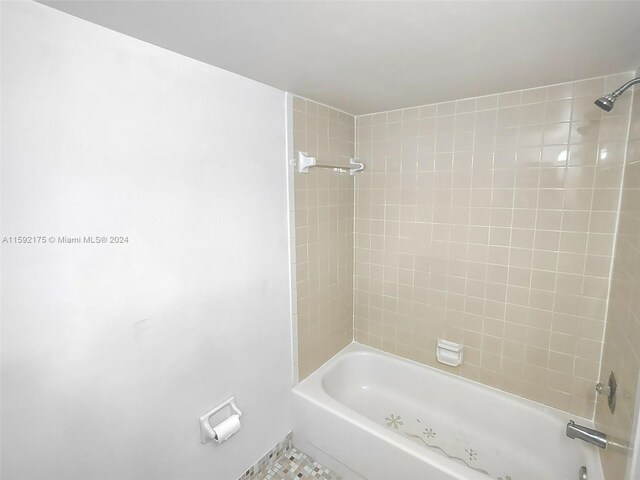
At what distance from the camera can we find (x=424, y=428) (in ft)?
6.64

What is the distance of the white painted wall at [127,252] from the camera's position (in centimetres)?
89

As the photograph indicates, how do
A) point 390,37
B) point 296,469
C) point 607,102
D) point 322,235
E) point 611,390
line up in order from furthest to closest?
1. point 322,235
2. point 296,469
3. point 611,390
4. point 607,102
5. point 390,37

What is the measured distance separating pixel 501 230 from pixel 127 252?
1871 mm

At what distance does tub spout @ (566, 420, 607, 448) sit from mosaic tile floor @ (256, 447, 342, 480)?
47.5 inches

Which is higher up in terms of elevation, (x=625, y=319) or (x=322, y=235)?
(x=322, y=235)

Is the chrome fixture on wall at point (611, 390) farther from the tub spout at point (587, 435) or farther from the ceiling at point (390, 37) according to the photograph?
the ceiling at point (390, 37)

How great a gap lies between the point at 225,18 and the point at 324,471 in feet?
7.18

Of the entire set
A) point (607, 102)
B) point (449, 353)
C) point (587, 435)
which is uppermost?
point (607, 102)

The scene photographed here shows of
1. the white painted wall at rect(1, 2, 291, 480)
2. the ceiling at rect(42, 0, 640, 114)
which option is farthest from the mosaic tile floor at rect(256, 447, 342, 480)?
the ceiling at rect(42, 0, 640, 114)

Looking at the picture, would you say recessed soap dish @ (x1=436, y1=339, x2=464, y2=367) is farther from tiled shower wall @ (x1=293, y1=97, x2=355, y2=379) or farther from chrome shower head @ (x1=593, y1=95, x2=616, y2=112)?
chrome shower head @ (x1=593, y1=95, x2=616, y2=112)

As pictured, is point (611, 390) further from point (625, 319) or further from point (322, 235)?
point (322, 235)

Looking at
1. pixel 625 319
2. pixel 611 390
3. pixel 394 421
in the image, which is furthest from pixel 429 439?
pixel 625 319

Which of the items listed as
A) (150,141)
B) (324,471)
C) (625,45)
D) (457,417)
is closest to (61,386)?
(150,141)

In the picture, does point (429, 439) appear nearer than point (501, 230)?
No
